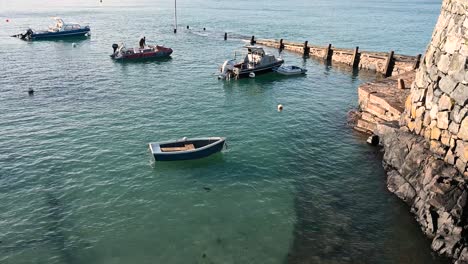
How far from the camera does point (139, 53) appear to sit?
6538cm

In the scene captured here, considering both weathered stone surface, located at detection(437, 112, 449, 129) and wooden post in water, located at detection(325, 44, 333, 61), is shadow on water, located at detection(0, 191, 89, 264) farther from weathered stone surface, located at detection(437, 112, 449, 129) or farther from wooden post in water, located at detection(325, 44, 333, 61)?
wooden post in water, located at detection(325, 44, 333, 61)

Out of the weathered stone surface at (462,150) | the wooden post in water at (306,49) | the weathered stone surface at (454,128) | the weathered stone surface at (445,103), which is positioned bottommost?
the weathered stone surface at (462,150)

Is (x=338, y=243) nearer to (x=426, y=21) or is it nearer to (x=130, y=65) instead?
(x=130, y=65)

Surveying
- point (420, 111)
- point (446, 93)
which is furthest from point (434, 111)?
point (420, 111)

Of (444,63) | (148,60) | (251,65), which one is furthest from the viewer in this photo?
(148,60)

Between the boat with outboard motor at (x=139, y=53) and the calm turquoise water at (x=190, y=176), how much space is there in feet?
29.6

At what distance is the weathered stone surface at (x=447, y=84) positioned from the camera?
77.9 ft

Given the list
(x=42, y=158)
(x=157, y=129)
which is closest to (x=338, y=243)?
(x=157, y=129)

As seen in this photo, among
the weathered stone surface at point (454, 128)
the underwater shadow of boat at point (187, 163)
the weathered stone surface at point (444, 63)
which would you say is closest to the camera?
the weathered stone surface at point (454, 128)

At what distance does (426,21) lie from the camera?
5002 inches

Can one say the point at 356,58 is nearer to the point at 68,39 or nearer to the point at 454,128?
the point at 454,128

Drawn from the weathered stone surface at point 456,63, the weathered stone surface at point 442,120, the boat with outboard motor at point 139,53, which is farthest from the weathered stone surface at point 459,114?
the boat with outboard motor at point 139,53

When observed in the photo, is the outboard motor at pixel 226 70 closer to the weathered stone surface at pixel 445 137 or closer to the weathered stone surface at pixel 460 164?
the weathered stone surface at pixel 445 137

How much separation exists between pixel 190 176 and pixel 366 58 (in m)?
43.0
